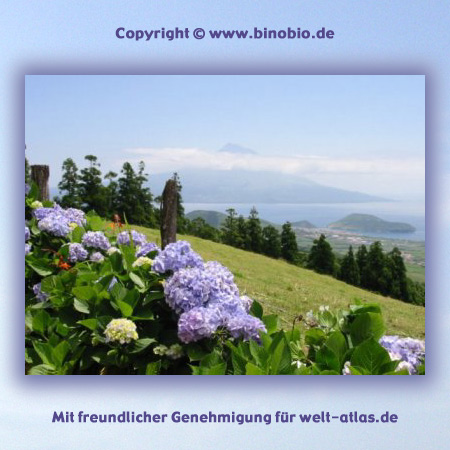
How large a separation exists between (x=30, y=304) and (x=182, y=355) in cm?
185

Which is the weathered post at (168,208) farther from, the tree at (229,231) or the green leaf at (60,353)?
the tree at (229,231)

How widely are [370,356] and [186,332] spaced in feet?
2.92

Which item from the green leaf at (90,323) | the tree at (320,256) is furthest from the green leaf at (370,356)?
the tree at (320,256)

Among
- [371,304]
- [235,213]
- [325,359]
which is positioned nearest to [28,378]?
[325,359]

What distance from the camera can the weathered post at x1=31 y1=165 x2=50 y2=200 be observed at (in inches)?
223

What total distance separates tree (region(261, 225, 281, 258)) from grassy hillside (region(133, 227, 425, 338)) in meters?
0.72

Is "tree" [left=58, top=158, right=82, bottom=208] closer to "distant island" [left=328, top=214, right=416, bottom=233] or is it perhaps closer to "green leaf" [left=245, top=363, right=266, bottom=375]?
"distant island" [left=328, top=214, right=416, bottom=233]

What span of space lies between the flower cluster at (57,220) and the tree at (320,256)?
342 inches

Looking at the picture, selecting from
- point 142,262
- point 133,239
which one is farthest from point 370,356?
point 133,239

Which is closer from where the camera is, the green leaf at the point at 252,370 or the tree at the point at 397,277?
the green leaf at the point at 252,370

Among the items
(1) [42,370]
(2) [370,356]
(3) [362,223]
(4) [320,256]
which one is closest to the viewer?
(2) [370,356]

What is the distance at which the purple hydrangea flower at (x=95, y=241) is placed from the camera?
410 centimetres

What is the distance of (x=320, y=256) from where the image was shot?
12.9 metres

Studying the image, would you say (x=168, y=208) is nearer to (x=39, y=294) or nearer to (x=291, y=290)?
(x=39, y=294)
